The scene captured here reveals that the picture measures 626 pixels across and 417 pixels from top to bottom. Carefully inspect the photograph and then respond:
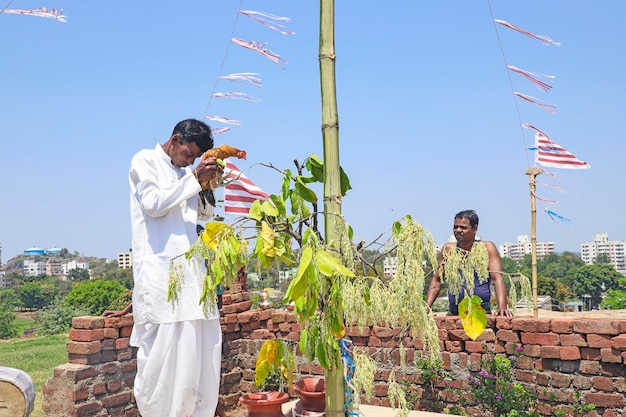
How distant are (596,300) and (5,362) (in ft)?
135

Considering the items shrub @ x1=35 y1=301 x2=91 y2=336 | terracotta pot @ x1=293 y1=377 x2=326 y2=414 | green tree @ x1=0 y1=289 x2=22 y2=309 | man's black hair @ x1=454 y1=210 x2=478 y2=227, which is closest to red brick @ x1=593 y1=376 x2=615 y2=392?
man's black hair @ x1=454 y1=210 x2=478 y2=227

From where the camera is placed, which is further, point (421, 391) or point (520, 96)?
point (520, 96)

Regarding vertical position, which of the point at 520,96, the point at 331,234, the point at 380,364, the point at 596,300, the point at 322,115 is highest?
the point at 520,96

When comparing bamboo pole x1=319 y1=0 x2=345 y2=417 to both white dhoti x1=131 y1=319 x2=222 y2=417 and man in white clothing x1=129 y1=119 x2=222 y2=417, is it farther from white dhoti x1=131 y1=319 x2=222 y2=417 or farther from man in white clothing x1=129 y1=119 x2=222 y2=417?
white dhoti x1=131 y1=319 x2=222 y2=417

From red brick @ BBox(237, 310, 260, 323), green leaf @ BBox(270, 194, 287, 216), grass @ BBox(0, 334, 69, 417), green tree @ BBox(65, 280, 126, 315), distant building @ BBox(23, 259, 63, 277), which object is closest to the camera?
green leaf @ BBox(270, 194, 287, 216)

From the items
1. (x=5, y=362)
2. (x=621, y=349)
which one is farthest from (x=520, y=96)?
(x=5, y=362)

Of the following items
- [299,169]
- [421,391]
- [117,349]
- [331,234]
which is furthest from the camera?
[421,391]

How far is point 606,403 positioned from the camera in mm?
4316

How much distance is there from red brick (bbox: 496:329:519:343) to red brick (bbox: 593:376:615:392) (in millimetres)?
574

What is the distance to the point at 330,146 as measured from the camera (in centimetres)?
210

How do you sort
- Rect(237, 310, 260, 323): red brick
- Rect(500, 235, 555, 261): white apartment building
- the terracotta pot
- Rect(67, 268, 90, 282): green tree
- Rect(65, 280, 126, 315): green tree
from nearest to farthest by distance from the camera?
the terracotta pot, Rect(237, 310, 260, 323): red brick, Rect(65, 280, 126, 315): green tree, Rect(67, 268, 90, 282): green tree, Rect(500, 235, 555, 261): white apartment building

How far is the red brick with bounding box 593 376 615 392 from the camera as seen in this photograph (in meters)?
4.32

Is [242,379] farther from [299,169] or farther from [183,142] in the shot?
[299,169]

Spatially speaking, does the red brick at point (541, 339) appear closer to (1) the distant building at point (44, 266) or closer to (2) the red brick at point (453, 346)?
(2) the red brick at point (453, 346)
